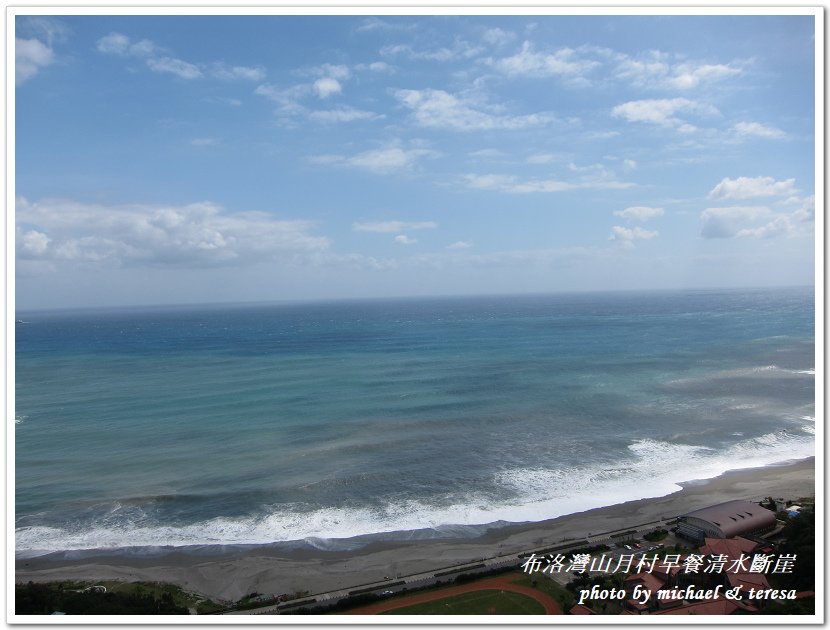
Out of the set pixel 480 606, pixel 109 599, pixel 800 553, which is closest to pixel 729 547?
pixel 800 553

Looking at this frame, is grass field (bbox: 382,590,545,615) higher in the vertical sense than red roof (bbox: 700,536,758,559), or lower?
lower

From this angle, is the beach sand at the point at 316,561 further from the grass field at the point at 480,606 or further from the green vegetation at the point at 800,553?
the green vegetation at the point at 800,553

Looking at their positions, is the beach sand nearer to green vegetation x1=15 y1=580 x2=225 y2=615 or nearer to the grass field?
green vegetation x1=15 y1=580 x2=225 y2=615

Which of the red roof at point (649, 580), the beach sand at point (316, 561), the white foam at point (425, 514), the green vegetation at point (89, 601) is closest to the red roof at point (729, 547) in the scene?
the red roof at point (649, 580)

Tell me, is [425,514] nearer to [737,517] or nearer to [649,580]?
[649,580]

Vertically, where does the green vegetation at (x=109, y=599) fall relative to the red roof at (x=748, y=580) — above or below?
below

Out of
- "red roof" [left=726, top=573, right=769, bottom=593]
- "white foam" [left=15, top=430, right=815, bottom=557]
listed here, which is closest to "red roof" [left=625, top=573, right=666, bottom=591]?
"red roof" [left=726, top=573, right=769, bottom=593]
